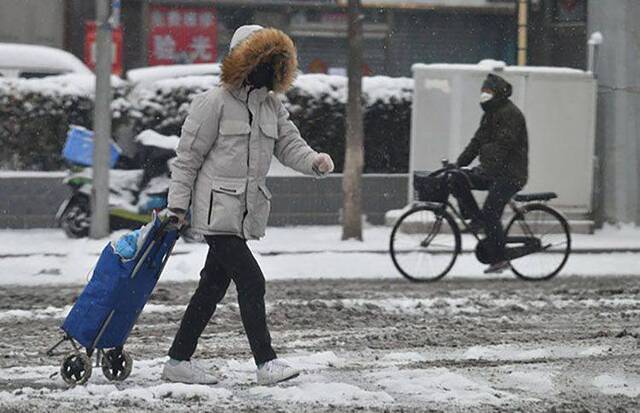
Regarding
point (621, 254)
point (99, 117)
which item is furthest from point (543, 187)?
point (99, 117)

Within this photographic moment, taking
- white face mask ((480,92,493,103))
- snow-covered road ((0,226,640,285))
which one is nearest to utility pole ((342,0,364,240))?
snow-covered road ((0,226,640,285))

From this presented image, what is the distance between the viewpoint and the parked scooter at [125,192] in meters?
16.2

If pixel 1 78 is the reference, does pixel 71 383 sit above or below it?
below

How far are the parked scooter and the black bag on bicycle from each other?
11.2 ft

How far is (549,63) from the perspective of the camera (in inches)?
980

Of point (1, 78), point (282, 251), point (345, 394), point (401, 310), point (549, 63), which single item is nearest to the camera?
point (345, 394)

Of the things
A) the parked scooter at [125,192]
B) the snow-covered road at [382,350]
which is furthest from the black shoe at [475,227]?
the parked scooter at [125,192]

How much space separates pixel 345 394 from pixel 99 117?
30.1 feet

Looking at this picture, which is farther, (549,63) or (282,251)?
(549,63)

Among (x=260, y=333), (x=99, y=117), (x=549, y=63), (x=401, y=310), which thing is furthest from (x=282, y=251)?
(x=549, y=63)

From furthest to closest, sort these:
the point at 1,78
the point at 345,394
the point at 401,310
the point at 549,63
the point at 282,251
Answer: the point at 549,63, the point at 1,78, the point at 282,251, the point at 401,310, the point at 345,394

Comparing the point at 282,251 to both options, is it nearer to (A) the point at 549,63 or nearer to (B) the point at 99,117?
(B) the point at 99,117

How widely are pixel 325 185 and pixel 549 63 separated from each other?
829 centimetres

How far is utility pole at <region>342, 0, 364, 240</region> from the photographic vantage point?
648 inches
